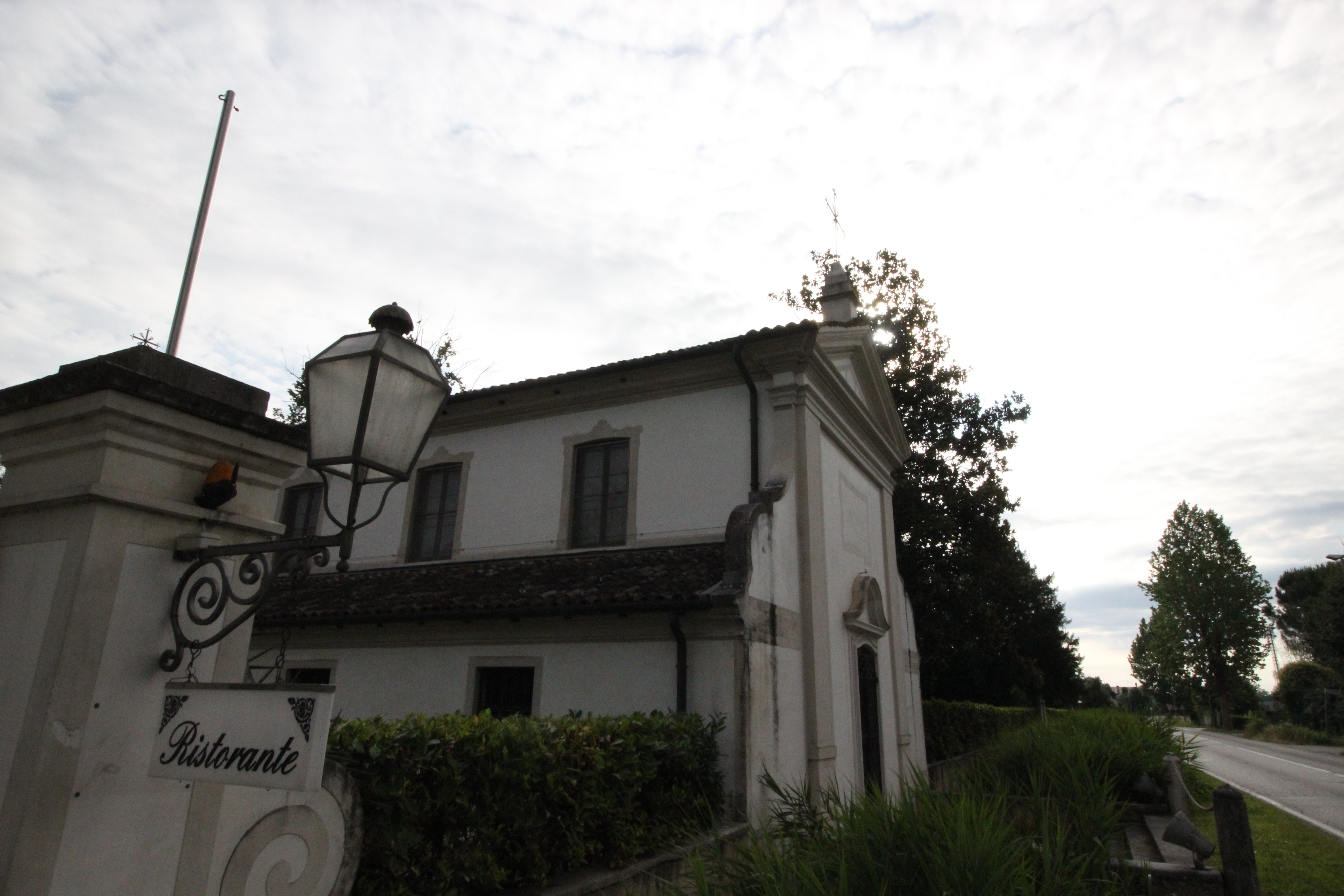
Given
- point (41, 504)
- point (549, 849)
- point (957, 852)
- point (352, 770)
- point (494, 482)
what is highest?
point (494, 482)

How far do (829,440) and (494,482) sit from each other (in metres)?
5.50

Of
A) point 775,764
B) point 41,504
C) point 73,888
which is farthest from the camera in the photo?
point 775,764

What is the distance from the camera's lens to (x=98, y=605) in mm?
2492

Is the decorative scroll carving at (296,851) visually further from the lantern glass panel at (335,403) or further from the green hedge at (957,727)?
the green hedge at (957,727)

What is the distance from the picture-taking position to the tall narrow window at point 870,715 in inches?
457

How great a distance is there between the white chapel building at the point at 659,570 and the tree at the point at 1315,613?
3764 cm

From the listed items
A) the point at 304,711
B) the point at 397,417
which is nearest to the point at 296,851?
the point at 304,711

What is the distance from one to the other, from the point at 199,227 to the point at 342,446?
4686mm

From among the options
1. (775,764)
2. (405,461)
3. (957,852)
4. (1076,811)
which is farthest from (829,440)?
(405,461)

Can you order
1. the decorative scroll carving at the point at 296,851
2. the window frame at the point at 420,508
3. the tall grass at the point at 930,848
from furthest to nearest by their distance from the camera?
the window frame at the point at 420,508 → the tall grass at the point at 930,848 → the decorative scroll carving at the point at 296,851

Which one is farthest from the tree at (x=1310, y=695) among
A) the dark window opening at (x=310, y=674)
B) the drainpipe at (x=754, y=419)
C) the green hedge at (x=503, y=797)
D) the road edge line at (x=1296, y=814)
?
the dark window opening at (x=310, y=674)

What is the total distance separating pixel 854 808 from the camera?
15.3 ft

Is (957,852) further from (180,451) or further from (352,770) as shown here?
(180,451)

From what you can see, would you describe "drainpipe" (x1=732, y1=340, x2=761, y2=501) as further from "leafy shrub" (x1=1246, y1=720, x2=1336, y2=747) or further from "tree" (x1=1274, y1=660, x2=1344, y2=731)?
"tree" (x1=1274, y1=660, x2=1344, y2=731)
